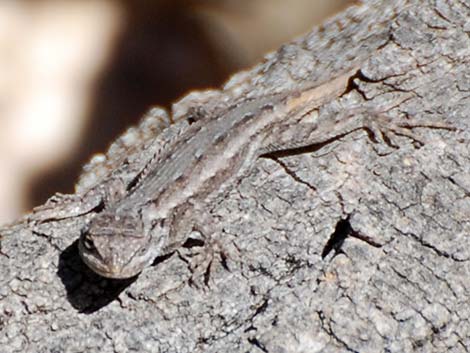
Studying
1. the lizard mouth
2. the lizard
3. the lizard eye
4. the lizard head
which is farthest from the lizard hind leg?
the lizard eye

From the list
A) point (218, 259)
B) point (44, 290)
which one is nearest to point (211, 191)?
point (218, 259)

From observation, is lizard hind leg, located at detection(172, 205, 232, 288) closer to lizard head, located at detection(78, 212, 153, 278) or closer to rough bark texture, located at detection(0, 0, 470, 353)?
rough bark texture, located at detection(0, 0, 470, 353)

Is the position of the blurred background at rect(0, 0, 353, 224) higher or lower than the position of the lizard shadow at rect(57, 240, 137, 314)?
lower

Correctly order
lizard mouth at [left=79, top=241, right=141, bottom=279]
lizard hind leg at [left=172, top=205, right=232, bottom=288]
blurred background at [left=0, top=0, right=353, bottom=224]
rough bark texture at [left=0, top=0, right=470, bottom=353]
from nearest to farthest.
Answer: rough bark texture at [left=0, top=0, right=470, bottom=353] → lizard hind leg at [left=172, top=205, right=232, bottom=288] → lizard mouth at [left=79, top=241, right=141, bottom=279] → blurred background at [left=0, top=0, right=353, bottom=224]

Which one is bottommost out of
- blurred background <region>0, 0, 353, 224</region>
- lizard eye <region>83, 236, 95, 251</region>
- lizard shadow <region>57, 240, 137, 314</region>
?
blurred background <region>0, 0, 353, 224</region>

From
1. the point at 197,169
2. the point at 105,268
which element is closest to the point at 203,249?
the point at 105,268

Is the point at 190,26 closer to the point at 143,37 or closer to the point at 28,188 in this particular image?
the point at 143,37

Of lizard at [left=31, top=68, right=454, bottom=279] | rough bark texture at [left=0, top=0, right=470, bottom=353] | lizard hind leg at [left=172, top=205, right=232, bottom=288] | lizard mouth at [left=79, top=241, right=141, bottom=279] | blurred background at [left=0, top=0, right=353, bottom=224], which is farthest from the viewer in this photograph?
blurred background at [left=0, top=0, right=353, bottom=224]
